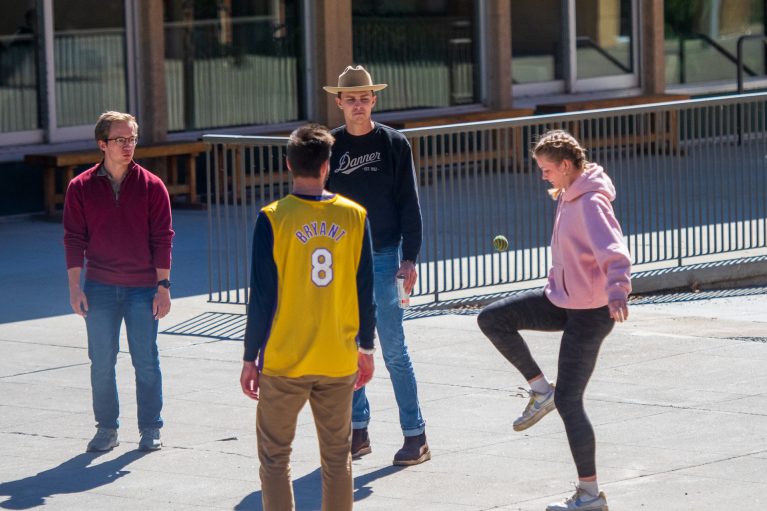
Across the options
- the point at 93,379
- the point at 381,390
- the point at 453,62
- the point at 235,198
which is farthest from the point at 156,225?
the point at 453,62

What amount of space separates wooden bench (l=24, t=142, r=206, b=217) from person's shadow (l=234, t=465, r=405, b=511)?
351 inches

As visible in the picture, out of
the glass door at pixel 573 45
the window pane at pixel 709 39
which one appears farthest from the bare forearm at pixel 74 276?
the window pane at pixel 709 39

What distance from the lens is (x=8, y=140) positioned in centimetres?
1595

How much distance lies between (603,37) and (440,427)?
14.5 metres

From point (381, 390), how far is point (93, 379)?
1.84 metres

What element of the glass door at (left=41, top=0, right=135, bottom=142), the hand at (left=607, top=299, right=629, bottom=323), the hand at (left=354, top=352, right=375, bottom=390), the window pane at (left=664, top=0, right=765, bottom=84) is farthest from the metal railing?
the window pane at (left=664, top=0, right=765, bottom=84)

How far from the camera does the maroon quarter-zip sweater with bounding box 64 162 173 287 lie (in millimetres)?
7625

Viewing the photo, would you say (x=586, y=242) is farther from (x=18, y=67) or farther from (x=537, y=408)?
(x=18, y=67)

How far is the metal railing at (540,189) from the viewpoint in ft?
38.5

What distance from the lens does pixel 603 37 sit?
71.7 feet

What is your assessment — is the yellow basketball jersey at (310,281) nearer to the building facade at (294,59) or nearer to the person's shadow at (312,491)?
the person's shadow at (312,491)

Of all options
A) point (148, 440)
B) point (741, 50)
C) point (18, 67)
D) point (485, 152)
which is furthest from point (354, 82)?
point (741, 50)

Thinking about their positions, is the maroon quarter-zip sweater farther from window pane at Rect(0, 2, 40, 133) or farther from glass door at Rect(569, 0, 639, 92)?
glass door at Rect(569, 0, 639, 92)

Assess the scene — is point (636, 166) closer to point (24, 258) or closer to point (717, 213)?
point (717, 213)
